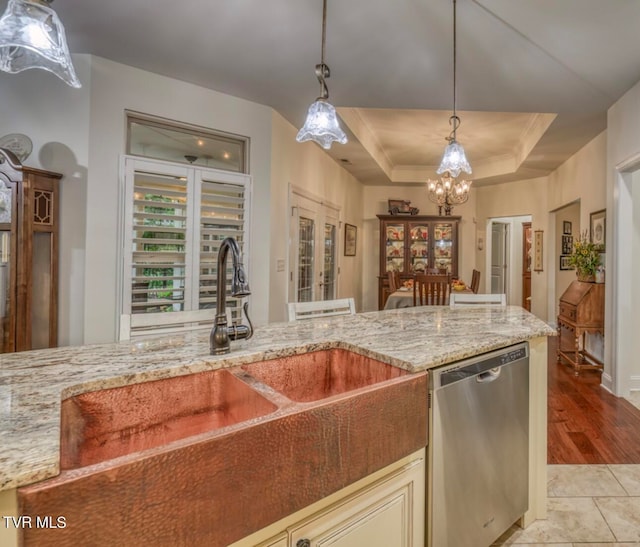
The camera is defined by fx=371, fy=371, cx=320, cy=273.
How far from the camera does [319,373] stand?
1.53 m

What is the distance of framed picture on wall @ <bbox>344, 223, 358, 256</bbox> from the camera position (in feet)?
19.7

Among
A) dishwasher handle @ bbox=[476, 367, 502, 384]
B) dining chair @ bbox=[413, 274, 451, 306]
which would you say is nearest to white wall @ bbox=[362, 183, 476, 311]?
dining chair @ bbox=[413, 274, 451, 306]

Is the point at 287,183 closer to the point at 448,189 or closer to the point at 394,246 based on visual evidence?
the point at 448,189

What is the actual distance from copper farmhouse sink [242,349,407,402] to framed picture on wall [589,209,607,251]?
375 centimetres

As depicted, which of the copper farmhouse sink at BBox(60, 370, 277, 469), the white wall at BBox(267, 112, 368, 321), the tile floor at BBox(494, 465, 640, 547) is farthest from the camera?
the white wall at BBox(267, 112, 368, 321)

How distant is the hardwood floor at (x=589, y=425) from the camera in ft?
7.64

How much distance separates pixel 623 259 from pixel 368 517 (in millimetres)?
3438

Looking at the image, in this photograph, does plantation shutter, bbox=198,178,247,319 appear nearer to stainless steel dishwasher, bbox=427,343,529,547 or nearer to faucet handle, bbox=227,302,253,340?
faucet handle, bbox=227,302,253,340

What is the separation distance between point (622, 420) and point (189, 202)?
12.5 ft

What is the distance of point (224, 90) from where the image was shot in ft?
10.6

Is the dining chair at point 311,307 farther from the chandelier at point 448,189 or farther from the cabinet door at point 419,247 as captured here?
the cabinet door at point 419,247

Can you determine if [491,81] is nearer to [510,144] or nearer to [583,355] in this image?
[510,144]

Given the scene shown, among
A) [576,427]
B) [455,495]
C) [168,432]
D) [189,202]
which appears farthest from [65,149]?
[576,427]

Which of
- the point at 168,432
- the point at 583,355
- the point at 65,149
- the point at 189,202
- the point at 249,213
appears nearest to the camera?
the point at 168,432
